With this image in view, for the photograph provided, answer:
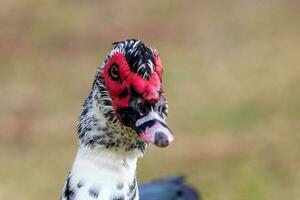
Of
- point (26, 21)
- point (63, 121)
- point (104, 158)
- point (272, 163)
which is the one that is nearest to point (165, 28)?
point (26, 21)

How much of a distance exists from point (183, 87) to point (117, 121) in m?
4.19

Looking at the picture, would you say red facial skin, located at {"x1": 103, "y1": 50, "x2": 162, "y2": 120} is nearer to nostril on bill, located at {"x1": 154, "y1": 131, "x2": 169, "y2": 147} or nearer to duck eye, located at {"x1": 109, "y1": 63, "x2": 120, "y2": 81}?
duck eye, located at {"x1": 109, "y1": 63, "x2": 120, "y2": 81}

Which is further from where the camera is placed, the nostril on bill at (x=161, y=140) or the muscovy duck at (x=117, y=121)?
the muscovy duck at (x=117, y=121)

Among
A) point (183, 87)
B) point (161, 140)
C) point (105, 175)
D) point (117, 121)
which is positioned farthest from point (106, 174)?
point (183, 87)

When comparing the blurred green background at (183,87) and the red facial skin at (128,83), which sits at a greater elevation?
the blurred green background at (183,87)

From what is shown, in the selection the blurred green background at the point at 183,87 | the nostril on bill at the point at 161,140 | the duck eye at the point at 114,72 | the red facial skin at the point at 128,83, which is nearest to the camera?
the nostril on bill at the point at 161,140

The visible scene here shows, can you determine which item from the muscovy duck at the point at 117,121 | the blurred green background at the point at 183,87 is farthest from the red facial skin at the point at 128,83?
the blurred green background at the point at 183,87

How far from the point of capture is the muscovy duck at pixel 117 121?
252 cm

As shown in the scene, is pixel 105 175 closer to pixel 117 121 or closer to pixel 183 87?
pixel 117 121

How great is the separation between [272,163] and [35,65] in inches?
88.4

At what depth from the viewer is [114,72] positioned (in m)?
2.65

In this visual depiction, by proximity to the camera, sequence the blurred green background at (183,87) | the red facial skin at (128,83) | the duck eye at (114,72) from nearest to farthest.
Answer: the red facial skin at (128,83) < the duck eye at (114,72) < the blurred green background at (183,87)

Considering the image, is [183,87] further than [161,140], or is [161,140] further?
[183,87]

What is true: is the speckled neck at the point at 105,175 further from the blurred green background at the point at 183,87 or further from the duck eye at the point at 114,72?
the blurred green background at the point at 183,87
